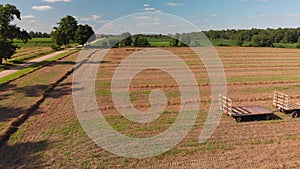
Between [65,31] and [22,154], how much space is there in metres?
72.5

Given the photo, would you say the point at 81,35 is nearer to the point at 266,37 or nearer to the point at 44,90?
the point at 266,37

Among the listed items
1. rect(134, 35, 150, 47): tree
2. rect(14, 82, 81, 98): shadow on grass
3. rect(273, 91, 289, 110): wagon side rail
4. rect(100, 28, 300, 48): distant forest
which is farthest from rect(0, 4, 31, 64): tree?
rect(134, 35, 150, 47): tree

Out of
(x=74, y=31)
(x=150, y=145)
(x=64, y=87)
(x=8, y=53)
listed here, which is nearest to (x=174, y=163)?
Answer: (x=150, y=145)

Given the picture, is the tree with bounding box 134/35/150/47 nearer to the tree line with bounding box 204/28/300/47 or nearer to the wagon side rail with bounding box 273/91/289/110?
the tree line with bounding box 204/28/300/47

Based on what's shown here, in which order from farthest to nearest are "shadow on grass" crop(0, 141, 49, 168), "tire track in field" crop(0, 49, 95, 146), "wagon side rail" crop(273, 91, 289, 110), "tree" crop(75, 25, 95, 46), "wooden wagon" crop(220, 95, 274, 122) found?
"tree" crop(75, 25, 95, 46), "wagon side rail" crop(273, 91, 289, 110), "wooden wagon" crop(220, 95, 274, 122), "tire track in field" crop(0, 49, 95, 146), "shadow on grass" crop(0, 141, 49, 168)

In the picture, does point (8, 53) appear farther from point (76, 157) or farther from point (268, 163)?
point (268, 163)

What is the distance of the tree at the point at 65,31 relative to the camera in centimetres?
6900

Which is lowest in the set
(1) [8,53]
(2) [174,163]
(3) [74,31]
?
(2) [174,163]

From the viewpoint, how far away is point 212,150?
946 centimetres

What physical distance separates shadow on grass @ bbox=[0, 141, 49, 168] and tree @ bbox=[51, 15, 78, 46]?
2483 inches

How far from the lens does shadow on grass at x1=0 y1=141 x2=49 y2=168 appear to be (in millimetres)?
8428

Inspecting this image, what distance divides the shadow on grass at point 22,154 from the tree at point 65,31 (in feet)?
207

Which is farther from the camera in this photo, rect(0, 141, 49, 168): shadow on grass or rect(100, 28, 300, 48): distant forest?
rect(100, 28, 300, 48): distant forest

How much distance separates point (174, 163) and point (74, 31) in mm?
81026
